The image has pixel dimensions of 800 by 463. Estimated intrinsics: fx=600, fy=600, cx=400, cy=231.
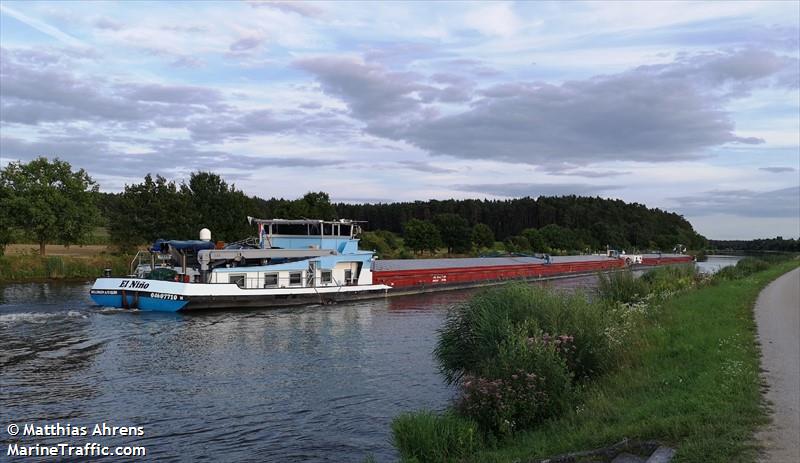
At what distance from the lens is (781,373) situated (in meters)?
12.0

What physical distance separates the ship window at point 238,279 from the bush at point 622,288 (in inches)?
849

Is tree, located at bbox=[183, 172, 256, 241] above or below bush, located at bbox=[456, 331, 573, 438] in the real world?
above

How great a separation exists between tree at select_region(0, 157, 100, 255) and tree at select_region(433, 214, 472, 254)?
5636cm

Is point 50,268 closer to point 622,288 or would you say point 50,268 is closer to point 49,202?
point 49,202

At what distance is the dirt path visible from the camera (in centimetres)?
800

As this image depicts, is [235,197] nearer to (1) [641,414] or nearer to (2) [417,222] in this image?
(2) [417,222]

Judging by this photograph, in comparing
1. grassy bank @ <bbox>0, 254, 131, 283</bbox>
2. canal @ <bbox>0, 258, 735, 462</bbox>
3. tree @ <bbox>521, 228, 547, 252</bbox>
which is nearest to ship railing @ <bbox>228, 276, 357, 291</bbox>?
canal @ <bbox>0, 258, 735, 462</bbox>

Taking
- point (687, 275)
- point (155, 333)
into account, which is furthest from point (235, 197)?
point (687, 275)

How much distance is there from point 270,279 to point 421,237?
188ft

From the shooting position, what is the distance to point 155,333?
2705 cm

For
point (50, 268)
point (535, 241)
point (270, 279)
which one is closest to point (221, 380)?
point (270, 279)

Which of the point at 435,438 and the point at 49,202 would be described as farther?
the point at 49,202

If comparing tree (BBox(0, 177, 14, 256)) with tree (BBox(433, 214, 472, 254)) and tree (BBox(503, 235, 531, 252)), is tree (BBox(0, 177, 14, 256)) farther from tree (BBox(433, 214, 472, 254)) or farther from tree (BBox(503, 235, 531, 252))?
tree (BBox(503, 235, 531, 252))

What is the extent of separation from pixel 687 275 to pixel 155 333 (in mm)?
31604
